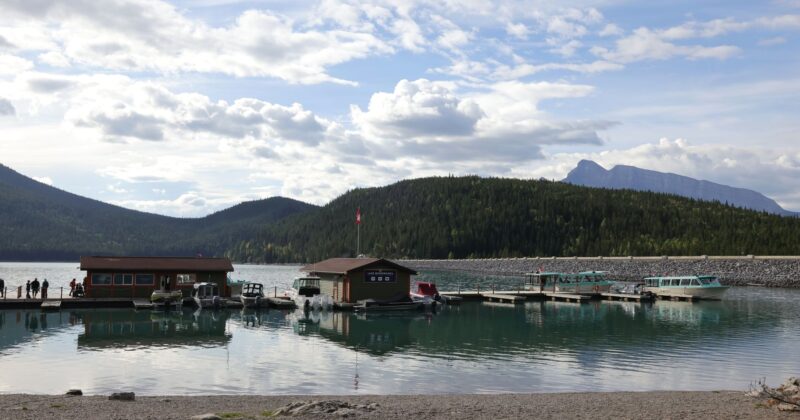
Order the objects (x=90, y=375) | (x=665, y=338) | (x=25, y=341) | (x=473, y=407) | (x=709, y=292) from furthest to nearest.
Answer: (x=709, y=292), (x=665, y=338), (x=25, y=341), (x=90, y=375), (x=473, y=407)

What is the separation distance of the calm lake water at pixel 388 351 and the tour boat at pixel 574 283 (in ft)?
80.1

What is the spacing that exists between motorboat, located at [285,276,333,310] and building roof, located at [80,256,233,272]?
312 inches

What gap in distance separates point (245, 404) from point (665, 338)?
3500 cm

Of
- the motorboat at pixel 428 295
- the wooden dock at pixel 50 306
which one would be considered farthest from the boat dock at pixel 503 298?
the wooden dock at pixel 50 306

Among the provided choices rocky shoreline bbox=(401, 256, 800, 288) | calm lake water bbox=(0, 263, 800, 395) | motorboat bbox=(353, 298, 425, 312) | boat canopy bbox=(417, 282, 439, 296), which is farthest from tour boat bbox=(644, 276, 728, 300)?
motorboat bbox=(353, 298, 425, 312)

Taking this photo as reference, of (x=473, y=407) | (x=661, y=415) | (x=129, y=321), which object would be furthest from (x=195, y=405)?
(x=129, y=321)

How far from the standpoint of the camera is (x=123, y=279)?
6975 cm

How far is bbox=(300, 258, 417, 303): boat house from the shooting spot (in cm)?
6938

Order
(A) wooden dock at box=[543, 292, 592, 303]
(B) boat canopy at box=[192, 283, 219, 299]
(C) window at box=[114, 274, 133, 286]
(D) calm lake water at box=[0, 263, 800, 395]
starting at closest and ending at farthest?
(D) calm lake water at box=[0, 263, 800, 395] → (B) boat canopy at box=[192, 283, 219, 299] → (C) window at box=[114, 274, 133, 286] → (A) wooden dock at box=[543, 292, 592, 303]

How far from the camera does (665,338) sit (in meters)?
50.1

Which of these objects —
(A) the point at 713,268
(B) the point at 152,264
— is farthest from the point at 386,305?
(A) the point at 713,268

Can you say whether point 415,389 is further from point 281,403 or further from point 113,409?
point 113,409

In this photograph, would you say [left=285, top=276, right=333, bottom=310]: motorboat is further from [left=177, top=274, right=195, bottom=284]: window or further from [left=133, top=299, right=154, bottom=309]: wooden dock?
[left=133, top=299, right=154, bottom=309]: wooden dock

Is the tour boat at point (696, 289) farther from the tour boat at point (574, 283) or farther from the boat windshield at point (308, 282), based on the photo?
the boat windshield at point (308, 282)
